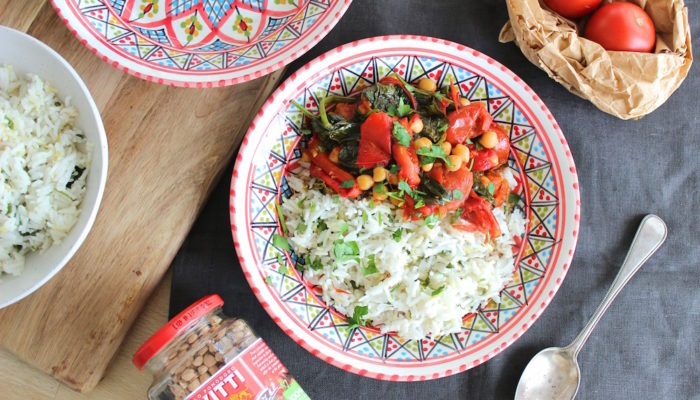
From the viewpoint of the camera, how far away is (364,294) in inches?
89.0

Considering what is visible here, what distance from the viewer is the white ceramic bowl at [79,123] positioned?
200 cm

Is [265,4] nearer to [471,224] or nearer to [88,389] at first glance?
[471,224]

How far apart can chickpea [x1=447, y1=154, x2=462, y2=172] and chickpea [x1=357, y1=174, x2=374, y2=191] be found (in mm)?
311

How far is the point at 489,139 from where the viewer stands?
2.24 meters

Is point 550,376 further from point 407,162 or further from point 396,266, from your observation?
point 407,162

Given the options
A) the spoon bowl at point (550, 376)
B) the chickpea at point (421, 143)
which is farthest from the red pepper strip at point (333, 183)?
the spoon bowl at point (550, 376)

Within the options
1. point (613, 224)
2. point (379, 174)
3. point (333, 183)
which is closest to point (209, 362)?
point (333, 183)

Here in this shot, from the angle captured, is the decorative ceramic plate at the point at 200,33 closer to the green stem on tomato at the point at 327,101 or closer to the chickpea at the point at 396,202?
the green stem on tomato at the point at 327,101

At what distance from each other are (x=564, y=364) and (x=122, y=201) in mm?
2031

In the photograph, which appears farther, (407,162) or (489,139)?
(489,139)

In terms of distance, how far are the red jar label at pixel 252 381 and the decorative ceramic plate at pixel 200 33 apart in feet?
3.34

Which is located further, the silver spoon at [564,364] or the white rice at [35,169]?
the silver spoon at [564,364]

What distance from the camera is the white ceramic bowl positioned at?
200 centimetres

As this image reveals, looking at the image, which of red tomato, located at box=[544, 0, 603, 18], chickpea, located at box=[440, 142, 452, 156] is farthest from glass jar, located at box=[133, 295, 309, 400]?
red tomato, located at box=[544, 0, 603, 18]
